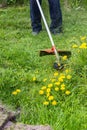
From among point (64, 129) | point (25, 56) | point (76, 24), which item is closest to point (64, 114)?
point (64, 129)

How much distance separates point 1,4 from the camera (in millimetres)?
7809

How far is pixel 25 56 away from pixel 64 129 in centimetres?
169

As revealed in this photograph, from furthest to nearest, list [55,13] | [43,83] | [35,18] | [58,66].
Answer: [35,18]
[55,13]
[58,66]
[43,83]

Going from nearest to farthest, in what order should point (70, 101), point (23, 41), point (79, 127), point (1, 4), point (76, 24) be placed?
point (79, 127) → point (70, 101) → point (23, 41) → point (76, 24) → point (1, 4)

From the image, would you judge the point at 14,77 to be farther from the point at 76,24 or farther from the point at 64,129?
the point at 76,24

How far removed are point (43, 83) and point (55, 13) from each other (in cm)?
212

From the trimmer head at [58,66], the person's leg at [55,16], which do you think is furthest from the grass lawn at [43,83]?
the person's leg at [55,16]

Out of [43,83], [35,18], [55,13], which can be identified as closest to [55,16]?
[55,13]

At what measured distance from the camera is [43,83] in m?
4.14

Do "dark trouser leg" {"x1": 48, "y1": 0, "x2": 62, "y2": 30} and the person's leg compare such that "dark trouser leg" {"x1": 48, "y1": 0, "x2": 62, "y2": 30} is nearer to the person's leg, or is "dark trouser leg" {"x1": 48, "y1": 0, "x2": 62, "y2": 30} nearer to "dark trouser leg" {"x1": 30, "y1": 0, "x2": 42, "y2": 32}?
the person's leg

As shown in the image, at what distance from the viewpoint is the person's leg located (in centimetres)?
598

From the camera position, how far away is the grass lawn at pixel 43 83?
3551 mm

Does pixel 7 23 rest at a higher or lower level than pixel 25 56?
lower

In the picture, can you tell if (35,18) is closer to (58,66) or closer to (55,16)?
(55,16)
